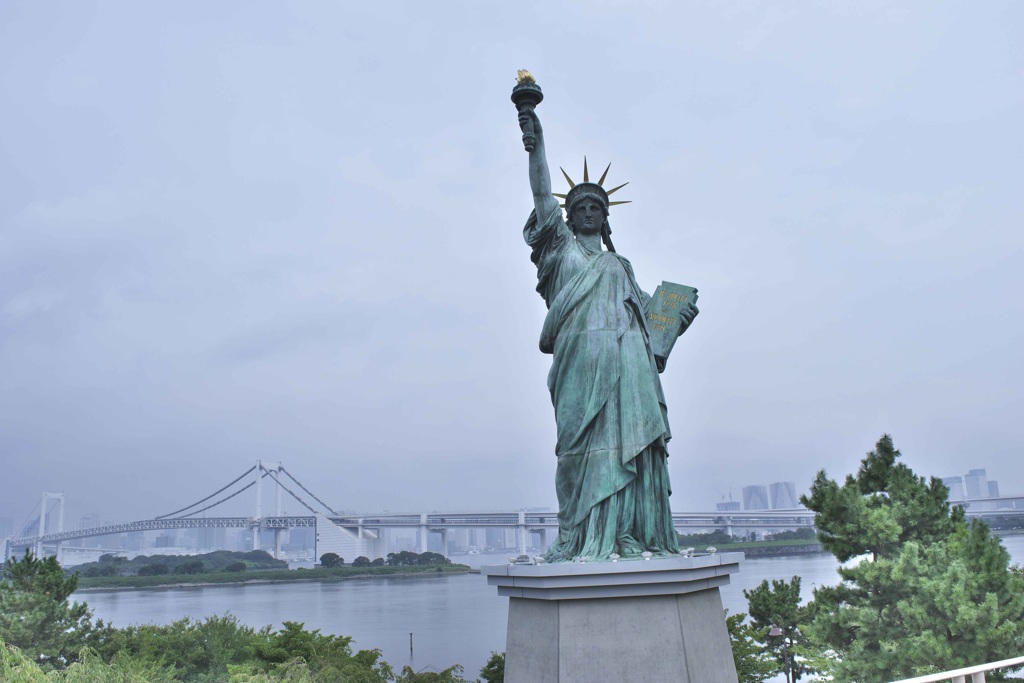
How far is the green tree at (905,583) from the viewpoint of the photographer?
24.6 feet

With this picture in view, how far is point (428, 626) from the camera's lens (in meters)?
21.4

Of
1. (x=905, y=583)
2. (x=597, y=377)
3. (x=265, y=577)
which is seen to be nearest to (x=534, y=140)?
(x=597, y=377)

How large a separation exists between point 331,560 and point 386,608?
716 inches

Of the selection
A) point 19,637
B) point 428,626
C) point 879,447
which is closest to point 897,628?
point 879,447

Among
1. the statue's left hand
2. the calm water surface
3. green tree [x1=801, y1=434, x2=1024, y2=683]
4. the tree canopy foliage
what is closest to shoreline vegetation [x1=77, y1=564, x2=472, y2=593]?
the calm water surface

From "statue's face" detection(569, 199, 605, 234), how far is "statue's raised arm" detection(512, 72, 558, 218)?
242 millimetres

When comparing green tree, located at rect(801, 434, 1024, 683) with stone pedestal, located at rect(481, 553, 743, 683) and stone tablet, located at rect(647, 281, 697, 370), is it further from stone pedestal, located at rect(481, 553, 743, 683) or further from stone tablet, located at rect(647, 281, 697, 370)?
stone pedestal, located at rect(481, 553, 743, 683)

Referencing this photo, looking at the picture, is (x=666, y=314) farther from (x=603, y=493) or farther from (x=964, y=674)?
(x=964, y=674)

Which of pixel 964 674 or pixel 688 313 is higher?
pixel 688 313

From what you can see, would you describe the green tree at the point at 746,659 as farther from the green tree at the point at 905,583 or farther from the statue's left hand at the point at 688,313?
the statue's left hand at the point at 688,313

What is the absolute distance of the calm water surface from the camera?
17.8 metres

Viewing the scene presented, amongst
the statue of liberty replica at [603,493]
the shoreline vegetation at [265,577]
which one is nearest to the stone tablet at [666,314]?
the statue of liberty replica at [603,493]

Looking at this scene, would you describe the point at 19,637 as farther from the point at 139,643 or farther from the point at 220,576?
the point at 220,576

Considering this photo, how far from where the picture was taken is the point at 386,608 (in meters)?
26.8
